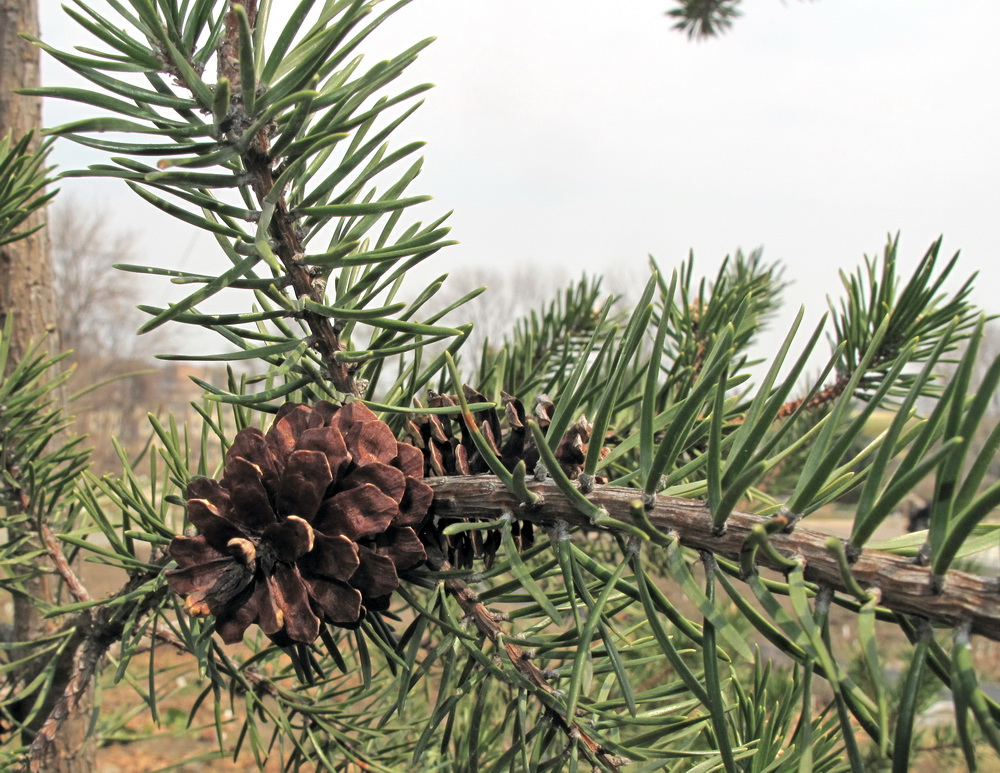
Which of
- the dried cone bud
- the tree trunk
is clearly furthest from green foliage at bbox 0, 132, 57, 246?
the dried cone bud

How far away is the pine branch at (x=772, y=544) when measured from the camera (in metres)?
0.17

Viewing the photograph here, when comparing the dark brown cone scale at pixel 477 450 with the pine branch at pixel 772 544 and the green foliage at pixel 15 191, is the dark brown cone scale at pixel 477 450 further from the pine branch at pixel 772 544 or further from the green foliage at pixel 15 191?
the green foliage at pixel 15 191

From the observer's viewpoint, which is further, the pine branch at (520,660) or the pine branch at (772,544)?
the pine branch at (520,660)

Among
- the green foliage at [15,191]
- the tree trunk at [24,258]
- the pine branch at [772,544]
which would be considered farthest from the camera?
the tree trunk at [24,258]

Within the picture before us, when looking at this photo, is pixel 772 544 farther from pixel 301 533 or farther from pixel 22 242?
pixel 22 242

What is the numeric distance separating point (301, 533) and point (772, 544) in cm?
15

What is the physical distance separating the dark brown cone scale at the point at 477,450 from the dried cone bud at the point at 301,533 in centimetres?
3

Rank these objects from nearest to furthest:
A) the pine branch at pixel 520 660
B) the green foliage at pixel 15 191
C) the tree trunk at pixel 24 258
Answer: the pine branch at pixel 520 660 → the green foliage at pixel 15 191 → the tree trunk at pixel 24 258

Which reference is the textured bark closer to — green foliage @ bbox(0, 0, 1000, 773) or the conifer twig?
the conifer twig

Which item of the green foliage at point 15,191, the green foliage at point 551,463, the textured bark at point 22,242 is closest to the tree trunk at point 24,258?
the textured bark at point 22,242

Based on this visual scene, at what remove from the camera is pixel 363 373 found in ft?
1.10

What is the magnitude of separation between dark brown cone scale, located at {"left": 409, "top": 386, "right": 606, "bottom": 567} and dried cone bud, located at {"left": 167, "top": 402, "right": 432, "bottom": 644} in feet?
0.10

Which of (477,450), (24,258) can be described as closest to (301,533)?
(477,450)

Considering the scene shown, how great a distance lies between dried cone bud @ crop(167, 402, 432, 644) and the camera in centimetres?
24
